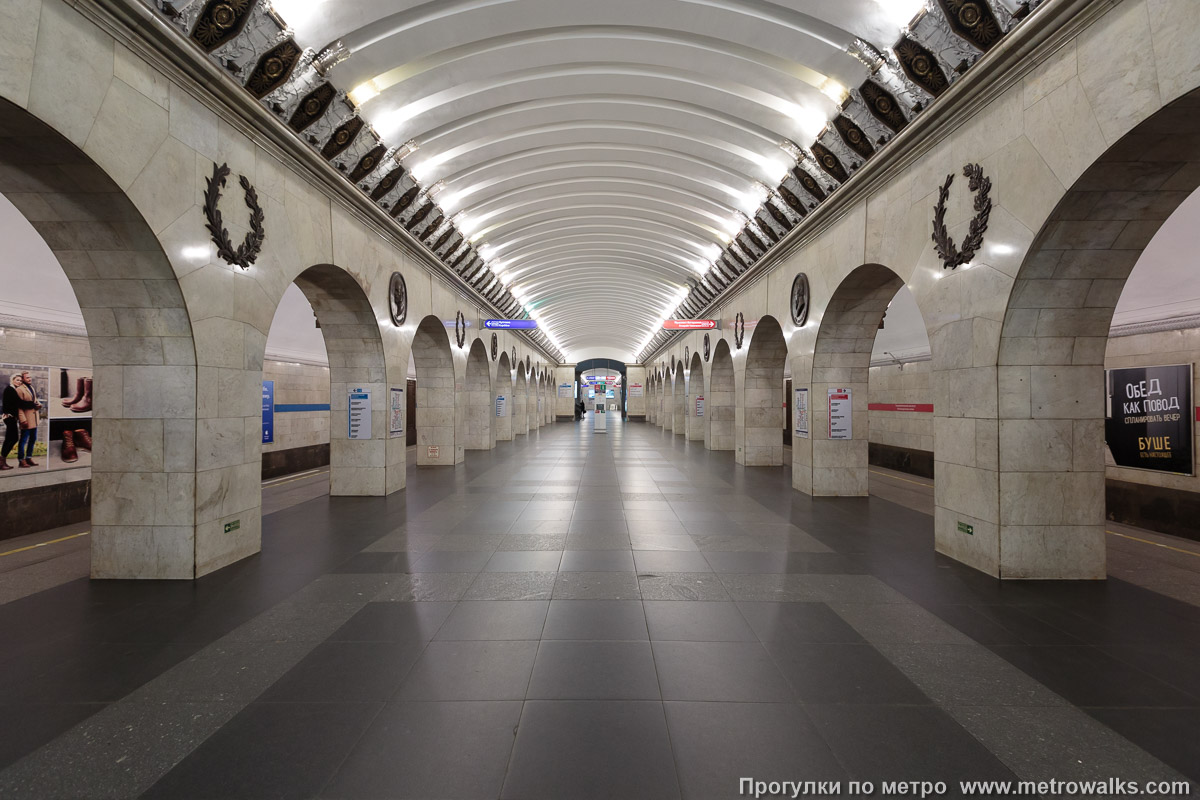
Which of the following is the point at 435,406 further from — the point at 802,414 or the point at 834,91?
the point at 834,91

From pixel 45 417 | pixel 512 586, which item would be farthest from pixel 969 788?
pixel 45 417

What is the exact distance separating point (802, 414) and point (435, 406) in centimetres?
894

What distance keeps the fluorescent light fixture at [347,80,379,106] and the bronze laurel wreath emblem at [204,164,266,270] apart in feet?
6.73

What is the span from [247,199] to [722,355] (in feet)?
43.0

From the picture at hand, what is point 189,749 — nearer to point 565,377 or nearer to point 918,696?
point 918,696

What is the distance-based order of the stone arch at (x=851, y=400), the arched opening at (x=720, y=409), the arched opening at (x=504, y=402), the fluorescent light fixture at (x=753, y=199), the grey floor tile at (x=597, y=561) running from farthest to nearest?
1. the arched opening at (x=504, y=402)
2. the arched opening at (x=720, y=409)
3. the fluorescent light fixture at (x=753, y=199)
4. the stone arch at (x=851, y=400)
5. the grey floor tile at (x=597, y=561)

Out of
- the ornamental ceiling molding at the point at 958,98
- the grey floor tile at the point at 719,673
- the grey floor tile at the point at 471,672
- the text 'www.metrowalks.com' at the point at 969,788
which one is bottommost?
the text 'www.metrowalks.com' at the point at 969,788

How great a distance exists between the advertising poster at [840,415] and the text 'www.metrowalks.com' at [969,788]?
7.03 meters

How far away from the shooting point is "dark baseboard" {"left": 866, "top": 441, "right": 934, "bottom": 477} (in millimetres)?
11781

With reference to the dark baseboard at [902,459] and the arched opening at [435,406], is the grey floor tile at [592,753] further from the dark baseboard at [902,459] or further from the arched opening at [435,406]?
the dark baseboard at [902,459]

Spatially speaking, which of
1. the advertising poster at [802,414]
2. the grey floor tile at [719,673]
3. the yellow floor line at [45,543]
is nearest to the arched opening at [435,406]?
the yellow floor line at [45,543]

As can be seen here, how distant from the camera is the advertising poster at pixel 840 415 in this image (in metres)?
8.95

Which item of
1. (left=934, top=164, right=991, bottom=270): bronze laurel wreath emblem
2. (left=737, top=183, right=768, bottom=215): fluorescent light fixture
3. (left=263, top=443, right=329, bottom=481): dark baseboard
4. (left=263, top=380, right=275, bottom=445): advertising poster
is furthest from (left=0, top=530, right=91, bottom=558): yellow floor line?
(left=737, top=183, right=768, bottom=215): fluorescent light fixture

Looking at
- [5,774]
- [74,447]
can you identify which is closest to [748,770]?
[5,774]
